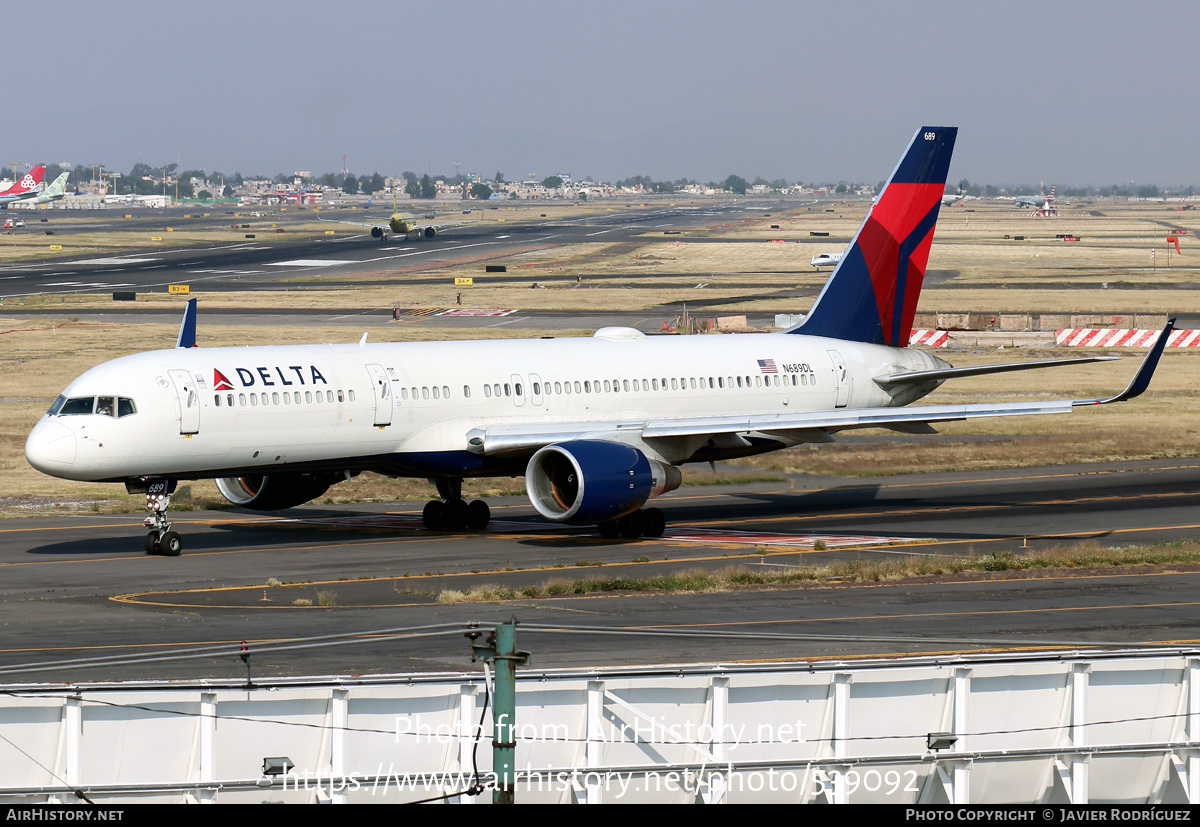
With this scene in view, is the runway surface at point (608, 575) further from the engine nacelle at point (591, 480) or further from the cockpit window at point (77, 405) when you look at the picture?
the cockpit window at point (77, 405)

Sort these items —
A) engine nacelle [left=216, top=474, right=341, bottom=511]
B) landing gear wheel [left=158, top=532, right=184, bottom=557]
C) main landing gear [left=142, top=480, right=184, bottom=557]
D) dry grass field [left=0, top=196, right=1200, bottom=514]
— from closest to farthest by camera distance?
1. main landing gear [left=142, top=480, right=184, bottom=557]
2. landing gear wheel [left=158, top=532, right=184, bottom=557]
3. engine nacelle [left=216, top=474, right=341, bottom=511]
4. dry grass field [left=0, top=196, right=1200, bottom=514]

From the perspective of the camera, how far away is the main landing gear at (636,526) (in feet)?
143

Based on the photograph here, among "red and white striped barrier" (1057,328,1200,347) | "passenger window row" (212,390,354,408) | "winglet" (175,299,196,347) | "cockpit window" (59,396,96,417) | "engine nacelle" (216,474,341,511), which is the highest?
"red and white striped barrier" (1057,328,1200,347)

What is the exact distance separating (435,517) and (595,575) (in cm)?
854

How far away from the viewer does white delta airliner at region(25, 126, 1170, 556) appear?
3812 cm

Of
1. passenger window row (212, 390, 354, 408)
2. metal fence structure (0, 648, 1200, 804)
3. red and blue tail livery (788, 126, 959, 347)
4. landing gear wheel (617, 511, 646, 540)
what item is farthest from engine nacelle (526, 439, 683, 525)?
metal fence structure (0, 648, 1200, 804)

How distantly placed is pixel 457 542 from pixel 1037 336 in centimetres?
6235

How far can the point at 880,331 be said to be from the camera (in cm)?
5244

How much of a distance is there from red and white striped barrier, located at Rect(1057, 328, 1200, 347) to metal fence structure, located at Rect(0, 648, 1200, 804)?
7986cm

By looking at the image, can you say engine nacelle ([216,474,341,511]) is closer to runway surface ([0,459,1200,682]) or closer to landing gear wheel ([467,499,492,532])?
runway surface ([0,459,1200,682])

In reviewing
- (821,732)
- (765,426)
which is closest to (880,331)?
(765,426)
